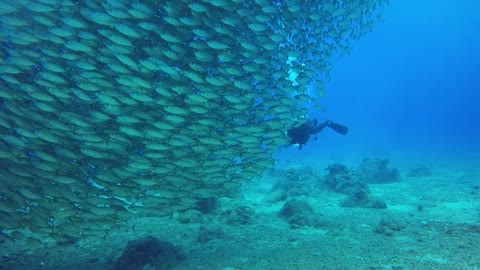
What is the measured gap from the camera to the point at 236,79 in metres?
6.50

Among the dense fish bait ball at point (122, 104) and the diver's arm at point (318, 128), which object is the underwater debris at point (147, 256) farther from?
the diver's arm at point (318, 128)

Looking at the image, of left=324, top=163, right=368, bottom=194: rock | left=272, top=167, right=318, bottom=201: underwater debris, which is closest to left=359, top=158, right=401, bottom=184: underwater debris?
left=324, top=163, right=368, bottom=194: rock

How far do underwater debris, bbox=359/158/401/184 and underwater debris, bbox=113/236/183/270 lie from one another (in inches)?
479

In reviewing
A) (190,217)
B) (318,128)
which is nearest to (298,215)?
(190,217)

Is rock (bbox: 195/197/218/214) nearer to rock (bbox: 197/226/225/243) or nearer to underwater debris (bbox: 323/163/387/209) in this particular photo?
rock (bbox: 197/226/225/243)

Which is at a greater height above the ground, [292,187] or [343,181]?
[343,181]

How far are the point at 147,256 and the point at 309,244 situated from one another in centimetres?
330

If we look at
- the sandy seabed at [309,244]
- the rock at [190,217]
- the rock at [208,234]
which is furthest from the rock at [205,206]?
the rock at [208,234]

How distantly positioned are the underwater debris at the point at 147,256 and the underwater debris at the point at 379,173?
1216 cm

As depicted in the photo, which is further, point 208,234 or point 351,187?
point 351,187

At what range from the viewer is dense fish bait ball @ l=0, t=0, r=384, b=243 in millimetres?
5348

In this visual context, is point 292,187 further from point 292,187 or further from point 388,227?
point 388,227

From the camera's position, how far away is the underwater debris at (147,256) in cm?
563

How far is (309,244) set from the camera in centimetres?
681
